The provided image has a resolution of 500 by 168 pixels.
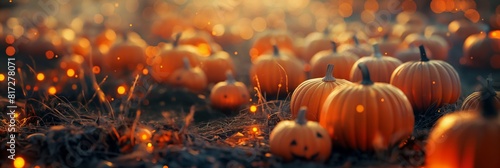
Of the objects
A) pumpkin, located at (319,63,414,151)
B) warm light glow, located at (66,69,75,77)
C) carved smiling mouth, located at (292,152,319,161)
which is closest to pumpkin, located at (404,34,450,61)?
pumpkin, located at (319,63,414,151)

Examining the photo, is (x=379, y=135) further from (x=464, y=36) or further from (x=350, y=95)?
(x=464, y=36)

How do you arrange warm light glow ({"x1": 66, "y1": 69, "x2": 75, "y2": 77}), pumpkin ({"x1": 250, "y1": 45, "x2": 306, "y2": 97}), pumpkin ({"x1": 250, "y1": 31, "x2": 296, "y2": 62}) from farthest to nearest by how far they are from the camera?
1. pumpkin ({"x1": 250, "y1": 31, "x2": 296, "y2": 62})
2. warm light glow ({"x1": 66, "y1": 69, "x2": 75, "y2": 77})
3. pumpkin ({"x1": 250, "y1": 45, "x2": 306, "y2": 97})

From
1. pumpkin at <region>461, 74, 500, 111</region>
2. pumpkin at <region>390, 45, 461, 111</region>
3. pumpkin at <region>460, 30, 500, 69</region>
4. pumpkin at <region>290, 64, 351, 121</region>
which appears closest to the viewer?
pumpkin at <region>461, 74, 500, 111</region>

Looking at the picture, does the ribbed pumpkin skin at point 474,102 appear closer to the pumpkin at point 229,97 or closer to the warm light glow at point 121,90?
the pumpkin at point 229,97

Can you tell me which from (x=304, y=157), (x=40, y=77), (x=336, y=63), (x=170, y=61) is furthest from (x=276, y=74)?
(x=40, y=77)

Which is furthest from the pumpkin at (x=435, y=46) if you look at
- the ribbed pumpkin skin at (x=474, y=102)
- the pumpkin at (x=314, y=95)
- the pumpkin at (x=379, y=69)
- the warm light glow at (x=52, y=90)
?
the warm light glow at (x=52, y=90)

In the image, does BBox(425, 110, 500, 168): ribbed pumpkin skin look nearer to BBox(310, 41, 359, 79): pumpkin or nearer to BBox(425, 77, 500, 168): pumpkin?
BBox(425, 77, 500, 168): pumpkin

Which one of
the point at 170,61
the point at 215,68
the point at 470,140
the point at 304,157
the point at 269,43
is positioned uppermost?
the point at 269,43

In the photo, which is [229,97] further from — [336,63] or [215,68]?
[215,68]

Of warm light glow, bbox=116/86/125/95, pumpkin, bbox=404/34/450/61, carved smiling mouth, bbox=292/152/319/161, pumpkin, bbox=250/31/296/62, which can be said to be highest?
pumpkin, bbox=250/31/296/62
